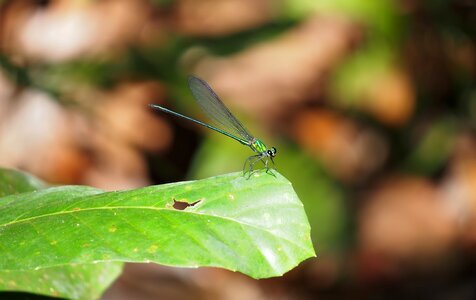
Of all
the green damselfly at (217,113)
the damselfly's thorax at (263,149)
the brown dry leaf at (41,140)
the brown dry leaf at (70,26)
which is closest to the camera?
the damselfly's thorax at (263,149)

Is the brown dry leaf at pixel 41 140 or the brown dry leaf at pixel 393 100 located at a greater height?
the brown dry leaf at pixel 393 100

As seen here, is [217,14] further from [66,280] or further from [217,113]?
[66,280]

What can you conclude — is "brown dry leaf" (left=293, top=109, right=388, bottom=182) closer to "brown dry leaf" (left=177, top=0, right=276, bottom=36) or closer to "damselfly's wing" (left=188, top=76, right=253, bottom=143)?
"brown dry leaf" (left=177, top=0, right=276, bottom=36)

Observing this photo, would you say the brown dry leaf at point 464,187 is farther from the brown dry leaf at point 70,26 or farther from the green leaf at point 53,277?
the green leaf at point 53,277

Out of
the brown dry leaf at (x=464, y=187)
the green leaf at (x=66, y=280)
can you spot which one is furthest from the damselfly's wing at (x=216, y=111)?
the brown dry leaf at (x=464, y=187)

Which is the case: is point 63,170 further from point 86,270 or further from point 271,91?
point 86,270
